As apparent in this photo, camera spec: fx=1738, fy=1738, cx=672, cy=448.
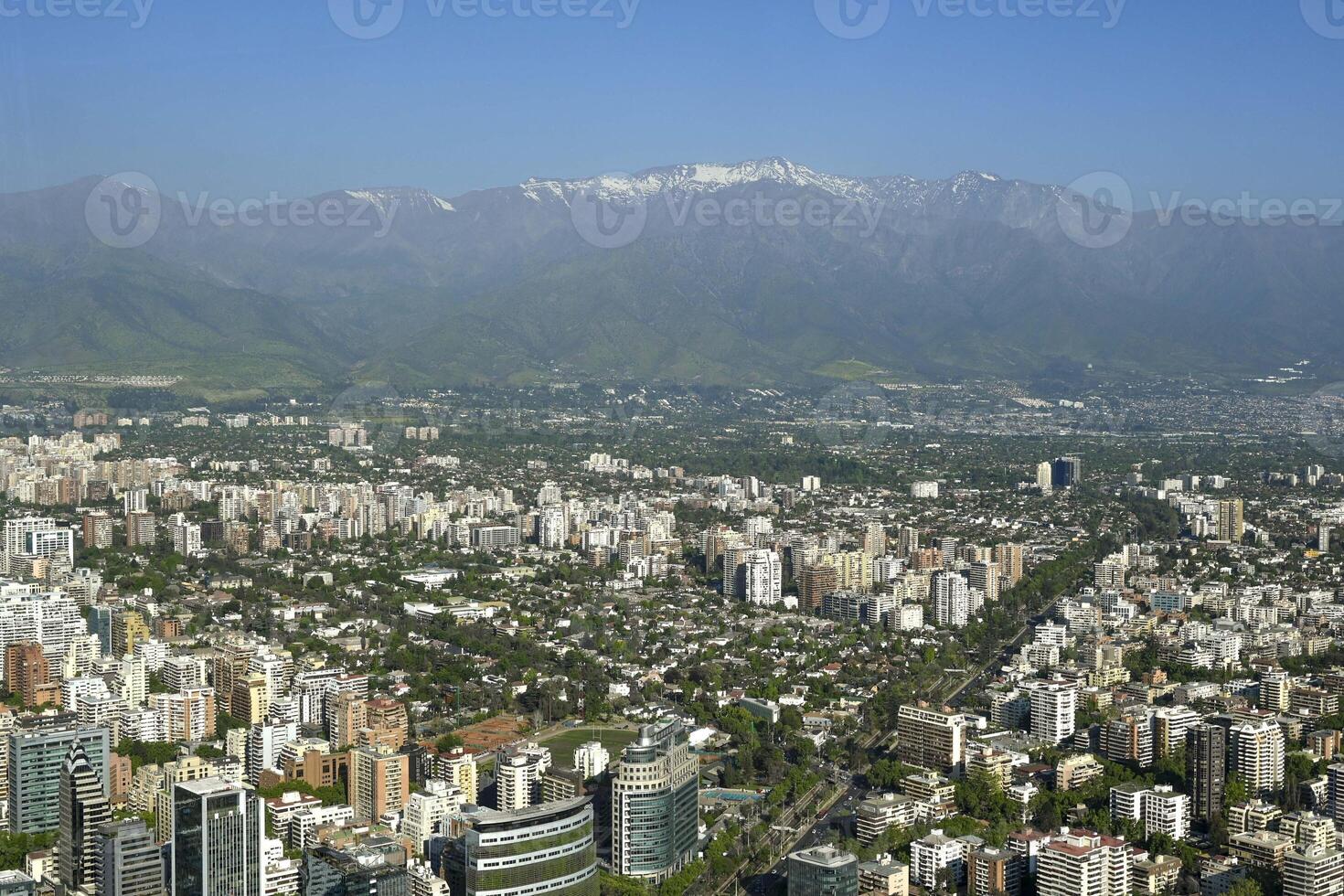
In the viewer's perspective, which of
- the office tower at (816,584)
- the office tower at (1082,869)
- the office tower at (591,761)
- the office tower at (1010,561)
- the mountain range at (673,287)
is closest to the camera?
the office tower at (1082,869)

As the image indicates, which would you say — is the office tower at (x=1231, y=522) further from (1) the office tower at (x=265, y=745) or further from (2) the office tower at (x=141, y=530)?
(1) the office tower at (x=265, y=745)

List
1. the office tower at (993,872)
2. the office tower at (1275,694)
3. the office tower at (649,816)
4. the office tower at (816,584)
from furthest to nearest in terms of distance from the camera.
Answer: the office tower at (816,584) → the office tower at (1275,694) → the office tower at (649,816) → the office tower at (993,872)

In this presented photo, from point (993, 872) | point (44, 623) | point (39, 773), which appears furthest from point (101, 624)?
point (993, 872)

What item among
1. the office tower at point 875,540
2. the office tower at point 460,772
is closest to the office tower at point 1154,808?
the office tower at point 460,772

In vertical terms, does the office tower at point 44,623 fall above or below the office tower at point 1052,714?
above

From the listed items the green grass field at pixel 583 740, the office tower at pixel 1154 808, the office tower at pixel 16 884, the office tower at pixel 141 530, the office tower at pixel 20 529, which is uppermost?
the office tower at pixel 20 529

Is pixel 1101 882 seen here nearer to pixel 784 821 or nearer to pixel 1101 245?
pixel 784 821
